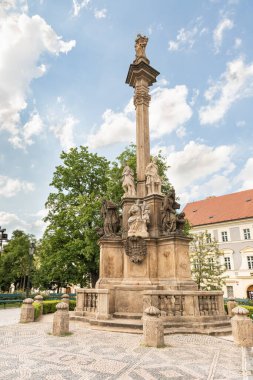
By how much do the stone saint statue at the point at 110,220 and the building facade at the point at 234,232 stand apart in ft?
82.0

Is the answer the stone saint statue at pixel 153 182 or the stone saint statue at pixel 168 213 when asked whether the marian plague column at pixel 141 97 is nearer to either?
the stone saint statue at pixel 153 182

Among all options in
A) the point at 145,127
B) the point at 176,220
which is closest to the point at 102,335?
the point at 176,220

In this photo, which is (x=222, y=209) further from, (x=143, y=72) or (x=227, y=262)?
(x=143, y=72)

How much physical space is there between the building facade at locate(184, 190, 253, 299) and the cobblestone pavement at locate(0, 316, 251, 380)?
1121 inches

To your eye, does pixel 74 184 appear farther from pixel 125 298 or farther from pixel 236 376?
pixel 236 376

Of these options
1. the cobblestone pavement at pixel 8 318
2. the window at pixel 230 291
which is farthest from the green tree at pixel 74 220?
the window at pixel 230 291

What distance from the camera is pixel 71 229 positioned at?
2103 cm

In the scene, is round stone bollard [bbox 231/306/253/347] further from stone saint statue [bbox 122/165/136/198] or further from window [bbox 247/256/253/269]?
window [bbox 247/256/253/269]

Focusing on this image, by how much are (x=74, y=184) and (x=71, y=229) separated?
389 cm

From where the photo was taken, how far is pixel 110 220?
38.1ft

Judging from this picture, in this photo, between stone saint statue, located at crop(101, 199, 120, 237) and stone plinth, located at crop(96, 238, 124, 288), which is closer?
stone plinth, located at crop(96, 238, 124, 288)

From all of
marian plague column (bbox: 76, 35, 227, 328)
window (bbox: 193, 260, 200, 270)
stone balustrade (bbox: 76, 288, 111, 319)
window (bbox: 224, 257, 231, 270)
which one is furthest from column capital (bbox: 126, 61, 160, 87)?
window (bbox: 224, 257, 231, 270)

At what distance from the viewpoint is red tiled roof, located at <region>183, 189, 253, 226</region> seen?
3603cm

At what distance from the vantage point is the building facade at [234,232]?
108 feet
